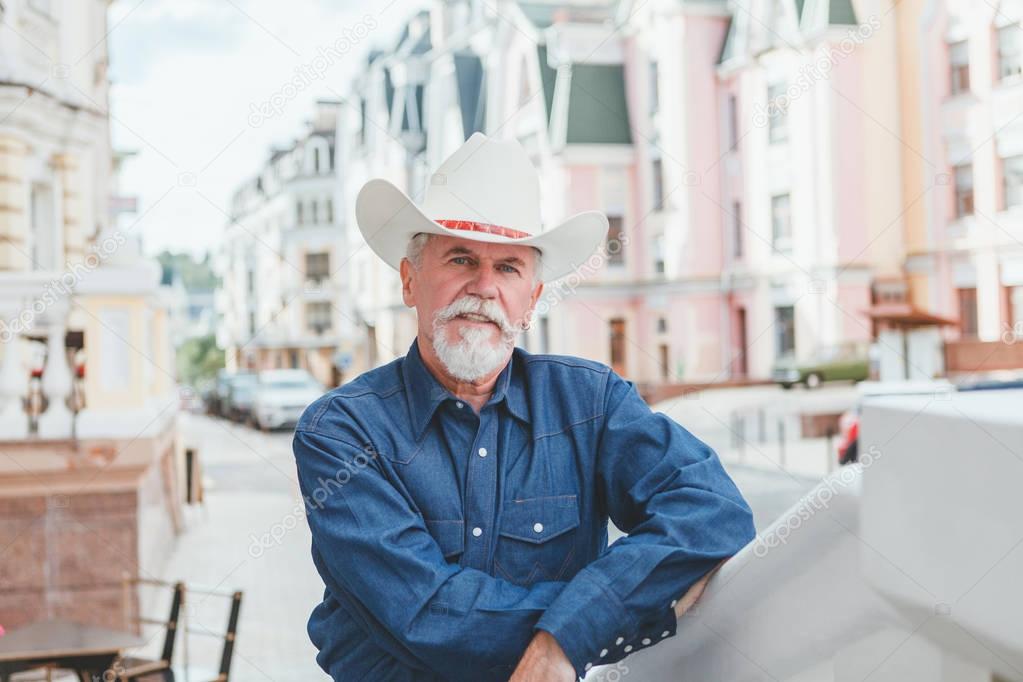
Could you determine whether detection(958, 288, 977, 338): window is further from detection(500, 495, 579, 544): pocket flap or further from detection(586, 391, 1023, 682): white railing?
detection(586, 391, 1023, 682): white railing

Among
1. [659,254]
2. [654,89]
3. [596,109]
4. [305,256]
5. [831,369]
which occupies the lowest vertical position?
[831,369]

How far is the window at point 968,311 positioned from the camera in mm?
20078

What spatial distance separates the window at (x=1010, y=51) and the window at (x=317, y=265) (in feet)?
81.7

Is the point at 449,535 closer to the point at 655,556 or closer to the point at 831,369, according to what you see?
the point at 655,556

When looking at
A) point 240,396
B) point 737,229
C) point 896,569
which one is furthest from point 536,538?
point 240,396

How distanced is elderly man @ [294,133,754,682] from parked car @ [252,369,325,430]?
18327 mm

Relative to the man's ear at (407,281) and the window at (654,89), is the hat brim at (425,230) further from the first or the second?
the window at (654,89)

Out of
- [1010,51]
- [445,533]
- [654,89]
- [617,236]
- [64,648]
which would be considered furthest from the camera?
[654,89]

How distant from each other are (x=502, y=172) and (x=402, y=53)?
34.1 metres

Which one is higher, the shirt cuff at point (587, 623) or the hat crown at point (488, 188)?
the hat crown at point (488, 188)

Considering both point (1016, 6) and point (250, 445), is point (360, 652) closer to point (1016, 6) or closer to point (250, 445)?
point (250, 445)

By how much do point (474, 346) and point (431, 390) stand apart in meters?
0.09

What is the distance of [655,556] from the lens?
1269 millimetres

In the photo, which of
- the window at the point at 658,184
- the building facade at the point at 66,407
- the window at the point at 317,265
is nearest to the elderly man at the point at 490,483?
the building facade at the point at 66,407
